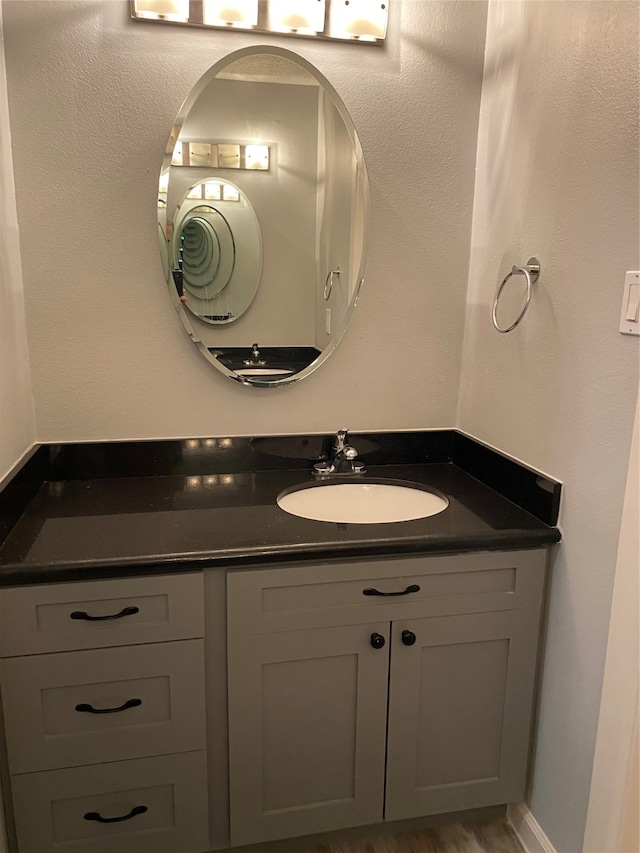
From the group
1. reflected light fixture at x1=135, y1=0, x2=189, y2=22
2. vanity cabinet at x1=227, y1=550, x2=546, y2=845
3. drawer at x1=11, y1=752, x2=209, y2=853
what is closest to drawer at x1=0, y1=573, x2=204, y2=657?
vanity cabinet at x1=227, y1=550, x2=546, y2=845

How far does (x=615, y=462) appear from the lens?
4.20 feet

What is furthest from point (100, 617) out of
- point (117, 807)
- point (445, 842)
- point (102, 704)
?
point (445, 842)

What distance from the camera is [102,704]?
54.3 inches

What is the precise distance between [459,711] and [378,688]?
224 millimetres

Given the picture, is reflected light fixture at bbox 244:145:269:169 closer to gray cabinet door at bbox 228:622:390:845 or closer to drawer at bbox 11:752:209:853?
gray cabinet door at bbox 228:622:390:845

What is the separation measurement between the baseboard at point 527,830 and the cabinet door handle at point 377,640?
637 mm

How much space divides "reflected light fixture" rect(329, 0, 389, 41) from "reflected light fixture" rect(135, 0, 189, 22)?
0.37m

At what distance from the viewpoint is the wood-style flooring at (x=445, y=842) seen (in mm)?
1627

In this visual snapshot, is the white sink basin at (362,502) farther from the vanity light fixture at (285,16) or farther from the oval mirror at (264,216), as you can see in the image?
the vanity light fixture at (285,16)

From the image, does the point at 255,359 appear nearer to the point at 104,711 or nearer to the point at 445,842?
the point at 104,711

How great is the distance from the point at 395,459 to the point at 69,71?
4.40 ft

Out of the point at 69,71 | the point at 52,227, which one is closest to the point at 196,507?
the point at 52,227

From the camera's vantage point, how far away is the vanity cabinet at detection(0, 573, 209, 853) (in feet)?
4.34

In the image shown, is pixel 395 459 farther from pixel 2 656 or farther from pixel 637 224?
pixel 2 656
